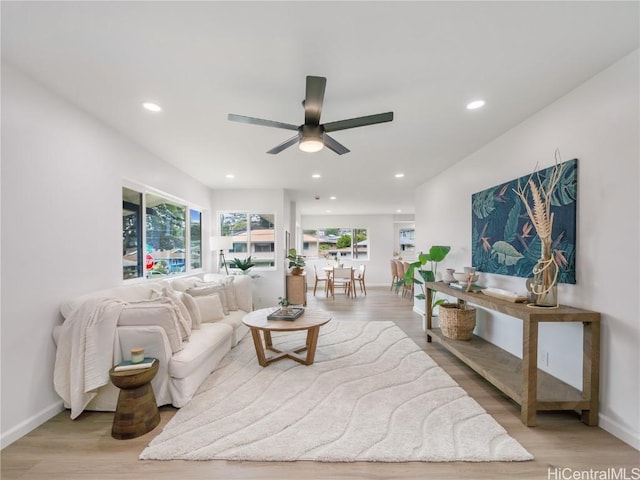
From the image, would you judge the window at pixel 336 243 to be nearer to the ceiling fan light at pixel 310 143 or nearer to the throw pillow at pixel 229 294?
the throw pillow at pixel 229 294

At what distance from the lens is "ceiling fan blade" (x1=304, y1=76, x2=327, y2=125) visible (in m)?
1.62

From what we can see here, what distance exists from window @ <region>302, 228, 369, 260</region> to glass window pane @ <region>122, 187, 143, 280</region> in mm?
6787

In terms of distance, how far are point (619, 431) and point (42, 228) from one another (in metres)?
4.29

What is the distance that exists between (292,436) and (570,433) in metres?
1.92

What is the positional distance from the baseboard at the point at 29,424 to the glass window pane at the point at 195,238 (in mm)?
2994

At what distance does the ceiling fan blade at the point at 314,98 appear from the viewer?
1616 mm

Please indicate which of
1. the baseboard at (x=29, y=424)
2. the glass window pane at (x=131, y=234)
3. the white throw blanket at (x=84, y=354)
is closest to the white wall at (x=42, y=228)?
the baseboard at (x=29, y=424)

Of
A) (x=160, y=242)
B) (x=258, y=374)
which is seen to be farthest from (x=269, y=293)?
(x=258, y=374)

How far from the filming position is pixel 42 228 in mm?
2047

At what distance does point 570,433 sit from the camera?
1893mm

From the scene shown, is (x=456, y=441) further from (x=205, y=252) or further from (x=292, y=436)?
(x=205, y=252)

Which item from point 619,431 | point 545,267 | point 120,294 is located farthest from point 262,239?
point 619,431

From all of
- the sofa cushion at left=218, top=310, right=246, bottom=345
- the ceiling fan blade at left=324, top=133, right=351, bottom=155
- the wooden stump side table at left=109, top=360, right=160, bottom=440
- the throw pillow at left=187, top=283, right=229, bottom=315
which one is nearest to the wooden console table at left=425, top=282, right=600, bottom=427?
the ceiling fan blade at left=324, top=133, right=351, bottom=155

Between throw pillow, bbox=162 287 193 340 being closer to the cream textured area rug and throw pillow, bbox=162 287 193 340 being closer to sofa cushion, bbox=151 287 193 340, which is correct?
sofa cushion, bbox=151 287 193 340
